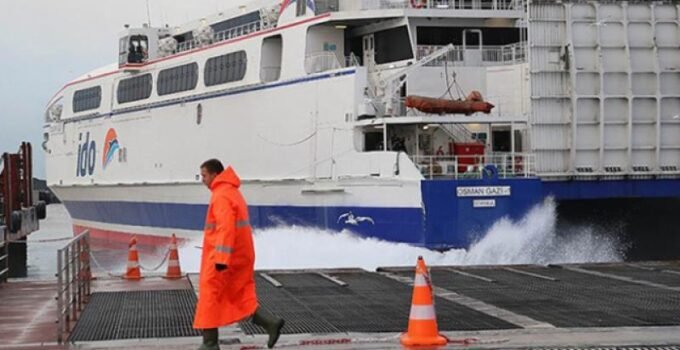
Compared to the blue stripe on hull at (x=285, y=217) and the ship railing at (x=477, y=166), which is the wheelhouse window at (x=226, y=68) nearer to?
the blue stripe on hull at (x=285, y=217)

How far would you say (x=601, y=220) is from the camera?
76.2 feet

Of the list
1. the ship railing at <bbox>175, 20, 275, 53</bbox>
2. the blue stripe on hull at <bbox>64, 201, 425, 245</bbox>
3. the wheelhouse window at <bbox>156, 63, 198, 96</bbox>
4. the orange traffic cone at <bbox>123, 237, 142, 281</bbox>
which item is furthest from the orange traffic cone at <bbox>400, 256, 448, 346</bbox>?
the wheelhouse window at <bbox>156, 63, 198, 96</bbox>

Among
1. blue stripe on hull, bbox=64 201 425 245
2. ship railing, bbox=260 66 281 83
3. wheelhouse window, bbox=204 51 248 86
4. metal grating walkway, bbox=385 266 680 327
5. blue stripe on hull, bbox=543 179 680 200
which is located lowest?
metal grating walkway, bbox=385 266 680 327

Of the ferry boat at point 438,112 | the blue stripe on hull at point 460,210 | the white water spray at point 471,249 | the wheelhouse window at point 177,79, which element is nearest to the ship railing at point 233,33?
the ferry boat at point 438,112

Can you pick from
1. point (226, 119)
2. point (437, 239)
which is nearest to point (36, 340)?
point (437, 239)

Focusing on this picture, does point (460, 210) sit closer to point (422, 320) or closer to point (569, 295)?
point (569, 295)

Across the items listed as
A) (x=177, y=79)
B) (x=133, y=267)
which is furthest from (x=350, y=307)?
(x=177, y=79)

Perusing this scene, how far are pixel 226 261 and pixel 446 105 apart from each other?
47.8 feet

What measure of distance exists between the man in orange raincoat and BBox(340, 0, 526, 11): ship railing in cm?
1628

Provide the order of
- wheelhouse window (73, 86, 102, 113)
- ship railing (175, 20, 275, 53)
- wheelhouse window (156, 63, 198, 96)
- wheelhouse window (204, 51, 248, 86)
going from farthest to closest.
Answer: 1. wheelhouse window (73, 86, 102, 113)
2. wheelhouse window (156, 63, 198, 96)
3. ship railing (175, 20, 275, 53)
4. wheelhouse window (204, 51, 248, 86)

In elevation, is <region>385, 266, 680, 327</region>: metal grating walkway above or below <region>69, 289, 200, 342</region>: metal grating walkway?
above

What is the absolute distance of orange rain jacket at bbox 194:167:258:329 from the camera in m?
8.53

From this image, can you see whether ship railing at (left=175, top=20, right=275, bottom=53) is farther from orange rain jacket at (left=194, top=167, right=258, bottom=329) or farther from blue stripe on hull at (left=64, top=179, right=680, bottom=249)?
orange rain jacket at (left=194, top=167, right=258, bottom=329)

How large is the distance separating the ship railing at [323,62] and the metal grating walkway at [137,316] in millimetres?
11543
